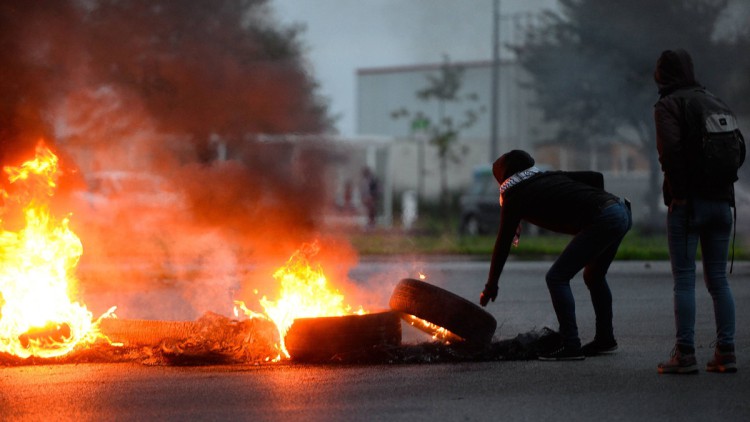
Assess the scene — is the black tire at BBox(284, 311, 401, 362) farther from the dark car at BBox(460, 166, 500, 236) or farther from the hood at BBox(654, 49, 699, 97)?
the dark car at BBox(460, 166, 500, 236)

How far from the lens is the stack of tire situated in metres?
6.56

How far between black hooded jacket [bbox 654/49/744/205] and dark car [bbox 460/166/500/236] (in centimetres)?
1811

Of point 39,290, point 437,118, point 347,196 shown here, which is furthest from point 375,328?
point 437,118

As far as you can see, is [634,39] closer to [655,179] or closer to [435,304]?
[655,179]

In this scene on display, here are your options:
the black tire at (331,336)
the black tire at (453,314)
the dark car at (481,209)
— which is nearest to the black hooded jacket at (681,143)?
the black tire at (453,314)

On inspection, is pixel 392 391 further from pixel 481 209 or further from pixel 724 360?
pixel 481 209

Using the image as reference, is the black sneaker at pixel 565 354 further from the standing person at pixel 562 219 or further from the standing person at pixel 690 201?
the standing person at pixel 690 201

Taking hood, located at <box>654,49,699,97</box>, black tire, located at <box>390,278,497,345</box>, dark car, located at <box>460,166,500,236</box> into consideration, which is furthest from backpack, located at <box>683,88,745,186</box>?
dark car, located at <box>460,166,500,236</box>

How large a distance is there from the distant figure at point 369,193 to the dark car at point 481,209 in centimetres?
263

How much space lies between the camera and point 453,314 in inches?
260

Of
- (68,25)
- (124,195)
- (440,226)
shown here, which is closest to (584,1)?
(440,226)

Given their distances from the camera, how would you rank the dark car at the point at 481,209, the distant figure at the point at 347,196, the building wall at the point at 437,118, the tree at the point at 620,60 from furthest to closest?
the building wall at the point at 437,118 → the dark car at the point at 481,209 → the tree at the point at 620,60 → the distant figure at the point at 347,196

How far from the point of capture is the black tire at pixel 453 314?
21.7 feet

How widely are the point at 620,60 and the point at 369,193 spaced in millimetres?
7753
